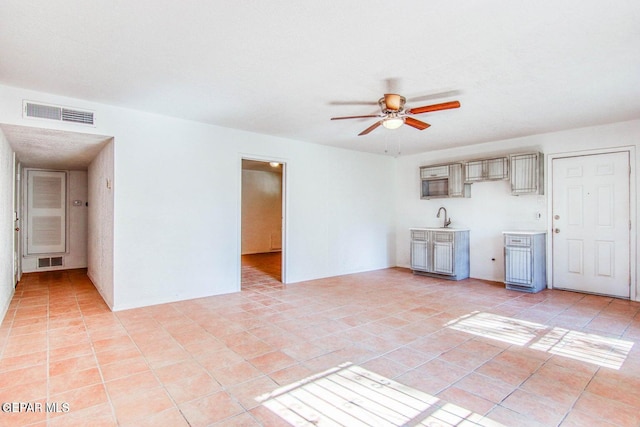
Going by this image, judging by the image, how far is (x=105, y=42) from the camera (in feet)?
8.23

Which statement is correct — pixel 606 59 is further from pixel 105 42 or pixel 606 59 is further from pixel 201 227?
pixel 201 227

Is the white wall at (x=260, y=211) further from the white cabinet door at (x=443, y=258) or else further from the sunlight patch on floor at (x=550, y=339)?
the sunlight patch on floor at (x=550, y=339)

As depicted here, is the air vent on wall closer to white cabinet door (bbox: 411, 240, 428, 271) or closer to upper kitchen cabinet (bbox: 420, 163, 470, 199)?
white cabinet door (bbox: 411, 240, 428, 271)

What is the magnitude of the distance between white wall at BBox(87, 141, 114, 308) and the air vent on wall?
0.40 m

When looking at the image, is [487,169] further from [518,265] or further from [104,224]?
[104,224]

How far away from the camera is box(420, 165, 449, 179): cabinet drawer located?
20.6 feet

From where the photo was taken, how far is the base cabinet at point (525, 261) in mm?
4961

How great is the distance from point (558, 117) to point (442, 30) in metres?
3.06

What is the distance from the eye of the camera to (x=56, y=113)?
364cm

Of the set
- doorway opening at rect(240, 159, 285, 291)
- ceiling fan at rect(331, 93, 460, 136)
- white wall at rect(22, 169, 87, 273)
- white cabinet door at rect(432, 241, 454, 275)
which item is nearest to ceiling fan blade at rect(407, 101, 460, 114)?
ceiling fan at rect(331, 93, 460, 136)

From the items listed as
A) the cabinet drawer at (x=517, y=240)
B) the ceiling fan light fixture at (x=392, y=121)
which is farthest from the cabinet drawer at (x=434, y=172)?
the ceiling fan light fixture at (x=392, y=121)

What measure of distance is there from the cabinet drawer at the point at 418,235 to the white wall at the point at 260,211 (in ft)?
16.3

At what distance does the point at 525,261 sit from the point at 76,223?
8.56m

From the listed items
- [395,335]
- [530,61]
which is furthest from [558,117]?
[395,335]
